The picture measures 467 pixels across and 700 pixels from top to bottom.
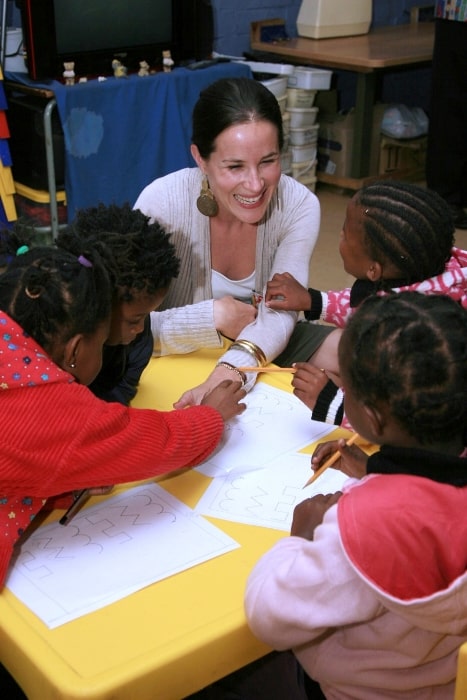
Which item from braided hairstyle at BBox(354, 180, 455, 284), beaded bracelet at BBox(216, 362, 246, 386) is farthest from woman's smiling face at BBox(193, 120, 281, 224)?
beaded bracelet at BBox(216, 362, 246, 386)

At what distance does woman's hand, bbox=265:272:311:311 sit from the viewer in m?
1.86

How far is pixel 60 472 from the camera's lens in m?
1.12

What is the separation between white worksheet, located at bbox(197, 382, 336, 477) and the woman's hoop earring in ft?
1.91

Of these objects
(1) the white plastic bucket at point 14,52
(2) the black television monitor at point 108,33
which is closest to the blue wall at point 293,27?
(1) the white plastic bucket at point 14,52

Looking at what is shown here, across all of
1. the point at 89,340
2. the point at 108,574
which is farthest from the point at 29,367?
the point at 108,574

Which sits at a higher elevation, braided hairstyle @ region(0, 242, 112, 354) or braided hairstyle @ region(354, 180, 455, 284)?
braided hairstyle @ region(0, 242, 112, 354)

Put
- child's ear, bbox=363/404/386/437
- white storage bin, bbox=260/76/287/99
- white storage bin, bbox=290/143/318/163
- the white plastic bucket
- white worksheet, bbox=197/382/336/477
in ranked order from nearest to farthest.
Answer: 1. child's ear, bbox=363/404/386/437
2. white worksheet, bbox=197/382/336/477
3. the white plastic bucket
4. white storage bin, bbox=260/76/287/99
5. white storage bin, bbox=290/143/318/163

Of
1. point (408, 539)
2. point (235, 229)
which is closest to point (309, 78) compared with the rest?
point (235, 229)

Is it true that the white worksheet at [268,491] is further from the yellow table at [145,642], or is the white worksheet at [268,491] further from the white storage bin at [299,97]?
the white storage bin at [299,97]

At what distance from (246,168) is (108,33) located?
2.43 m

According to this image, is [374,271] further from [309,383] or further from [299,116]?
[299,116]

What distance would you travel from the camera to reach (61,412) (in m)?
1.13

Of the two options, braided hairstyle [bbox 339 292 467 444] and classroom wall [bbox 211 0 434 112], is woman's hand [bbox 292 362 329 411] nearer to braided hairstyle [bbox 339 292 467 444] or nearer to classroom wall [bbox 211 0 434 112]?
braided hairstyle [bbox 339 292 467 444]

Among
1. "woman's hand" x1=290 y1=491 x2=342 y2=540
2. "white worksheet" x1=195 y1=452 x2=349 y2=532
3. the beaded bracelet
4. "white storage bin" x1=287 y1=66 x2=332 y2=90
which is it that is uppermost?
"woman's hand" x1=290 y1=491 x2=342 y2=540
